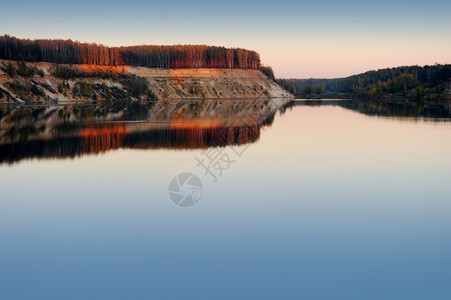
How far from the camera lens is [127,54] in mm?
117625

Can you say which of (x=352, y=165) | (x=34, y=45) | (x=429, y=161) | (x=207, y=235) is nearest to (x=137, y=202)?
(x=207, y=235)

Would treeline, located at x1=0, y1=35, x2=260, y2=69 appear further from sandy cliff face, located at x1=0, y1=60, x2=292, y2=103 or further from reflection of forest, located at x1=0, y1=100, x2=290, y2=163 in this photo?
reflection of forest, located at x1=0, y1=100, x2=290, y2=163

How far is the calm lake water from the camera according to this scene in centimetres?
798

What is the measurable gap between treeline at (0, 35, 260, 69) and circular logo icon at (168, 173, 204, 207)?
80.7 meters

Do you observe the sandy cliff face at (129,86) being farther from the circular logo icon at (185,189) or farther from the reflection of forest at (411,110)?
the circular logo icon at (185,189)

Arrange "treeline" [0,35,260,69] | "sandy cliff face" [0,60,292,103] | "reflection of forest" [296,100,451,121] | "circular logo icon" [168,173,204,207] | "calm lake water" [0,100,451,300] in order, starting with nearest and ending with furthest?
"calm lake water" [0,100,451,300]
"circular logo icon" [168,173,204,207]
"reflection of forest" [296,100,451,121]
"sandy cliff face" [0,60,292,103]
"treeline" [0,35,260,69]

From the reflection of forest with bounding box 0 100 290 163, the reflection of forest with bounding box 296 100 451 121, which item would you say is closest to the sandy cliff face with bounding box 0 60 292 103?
the reflection of forest with bounding box 0 100 290 163

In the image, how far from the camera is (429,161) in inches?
774

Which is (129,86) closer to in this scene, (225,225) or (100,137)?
(100,137)

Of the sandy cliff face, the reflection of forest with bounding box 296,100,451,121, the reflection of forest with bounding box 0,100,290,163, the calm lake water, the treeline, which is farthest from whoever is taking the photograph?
the treeline

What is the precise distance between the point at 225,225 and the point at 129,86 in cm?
9348

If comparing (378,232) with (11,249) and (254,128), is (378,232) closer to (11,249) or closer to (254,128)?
(11,249)

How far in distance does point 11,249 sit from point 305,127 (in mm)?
28599

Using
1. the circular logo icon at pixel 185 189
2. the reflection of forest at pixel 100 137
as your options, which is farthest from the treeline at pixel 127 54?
the circular logo icon at pixel 185 189
